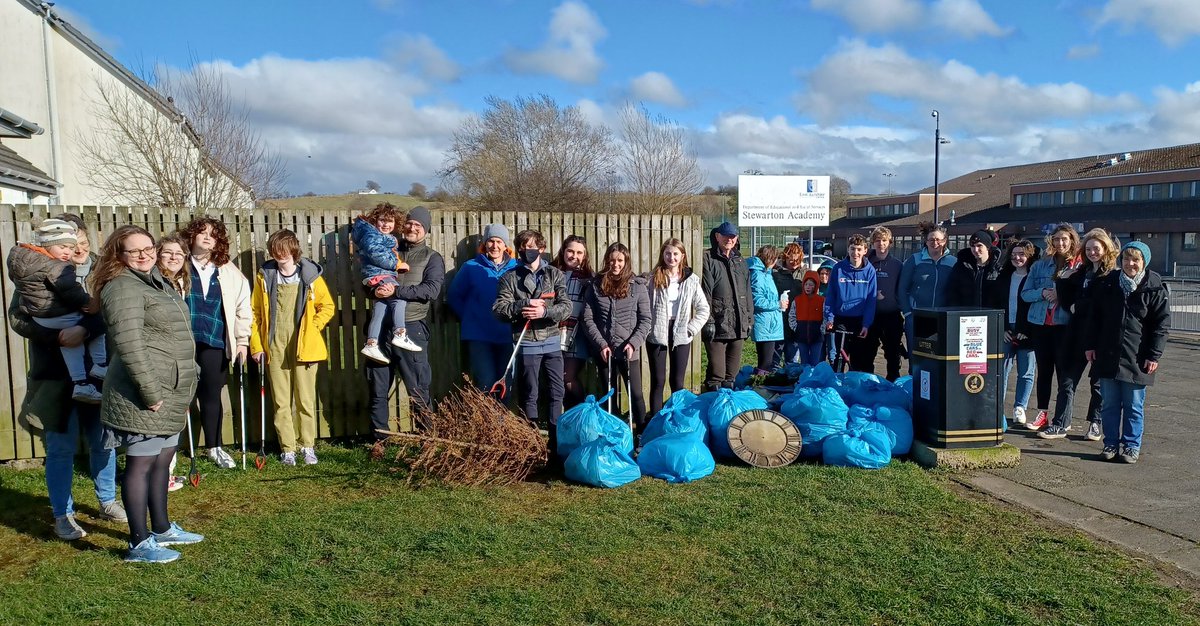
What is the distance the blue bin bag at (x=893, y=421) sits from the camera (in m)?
6.28

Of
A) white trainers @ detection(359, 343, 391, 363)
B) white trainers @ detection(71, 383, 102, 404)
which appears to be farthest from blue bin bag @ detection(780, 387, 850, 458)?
white trainers @ detection(71, 383, 102, 404)

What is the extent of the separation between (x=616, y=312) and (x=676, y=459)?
149cm

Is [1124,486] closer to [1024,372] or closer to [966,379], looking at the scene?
[966,379]

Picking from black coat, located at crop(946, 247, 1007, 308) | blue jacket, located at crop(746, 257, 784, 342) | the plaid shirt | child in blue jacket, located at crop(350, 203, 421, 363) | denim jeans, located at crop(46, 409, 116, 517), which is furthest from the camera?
blue jacket, located at crop(746, 257, 784, 342)

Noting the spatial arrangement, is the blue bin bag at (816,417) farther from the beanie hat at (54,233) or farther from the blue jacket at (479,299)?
the beanie hat at (54,233)

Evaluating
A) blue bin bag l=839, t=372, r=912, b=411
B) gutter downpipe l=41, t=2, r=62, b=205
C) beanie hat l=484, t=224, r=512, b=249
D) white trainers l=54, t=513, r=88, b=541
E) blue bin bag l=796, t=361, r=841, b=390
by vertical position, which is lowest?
white trainers l=54, t=513, r=88, b=541

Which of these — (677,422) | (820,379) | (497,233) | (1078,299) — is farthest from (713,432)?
(1078,299)

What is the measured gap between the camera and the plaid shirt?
591 cm

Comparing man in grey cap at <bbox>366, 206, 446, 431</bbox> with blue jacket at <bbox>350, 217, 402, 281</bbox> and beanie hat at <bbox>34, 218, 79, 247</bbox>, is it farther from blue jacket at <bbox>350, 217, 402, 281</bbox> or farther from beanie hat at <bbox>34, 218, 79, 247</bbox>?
beanie hat at <bbox>34, 218, 79, 247</bbox>

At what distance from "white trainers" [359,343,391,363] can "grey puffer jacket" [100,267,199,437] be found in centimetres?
204

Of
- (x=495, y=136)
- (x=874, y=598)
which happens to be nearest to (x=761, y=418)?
(x=874, y=598)

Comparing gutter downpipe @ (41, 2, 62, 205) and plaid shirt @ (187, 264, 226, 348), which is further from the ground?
gutter downpipe @ (41, 2, 62, 205)

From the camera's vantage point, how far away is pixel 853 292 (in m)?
8.37

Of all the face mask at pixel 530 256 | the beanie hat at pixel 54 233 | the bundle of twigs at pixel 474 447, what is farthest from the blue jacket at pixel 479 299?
the beanie hat at pixel 54 233
